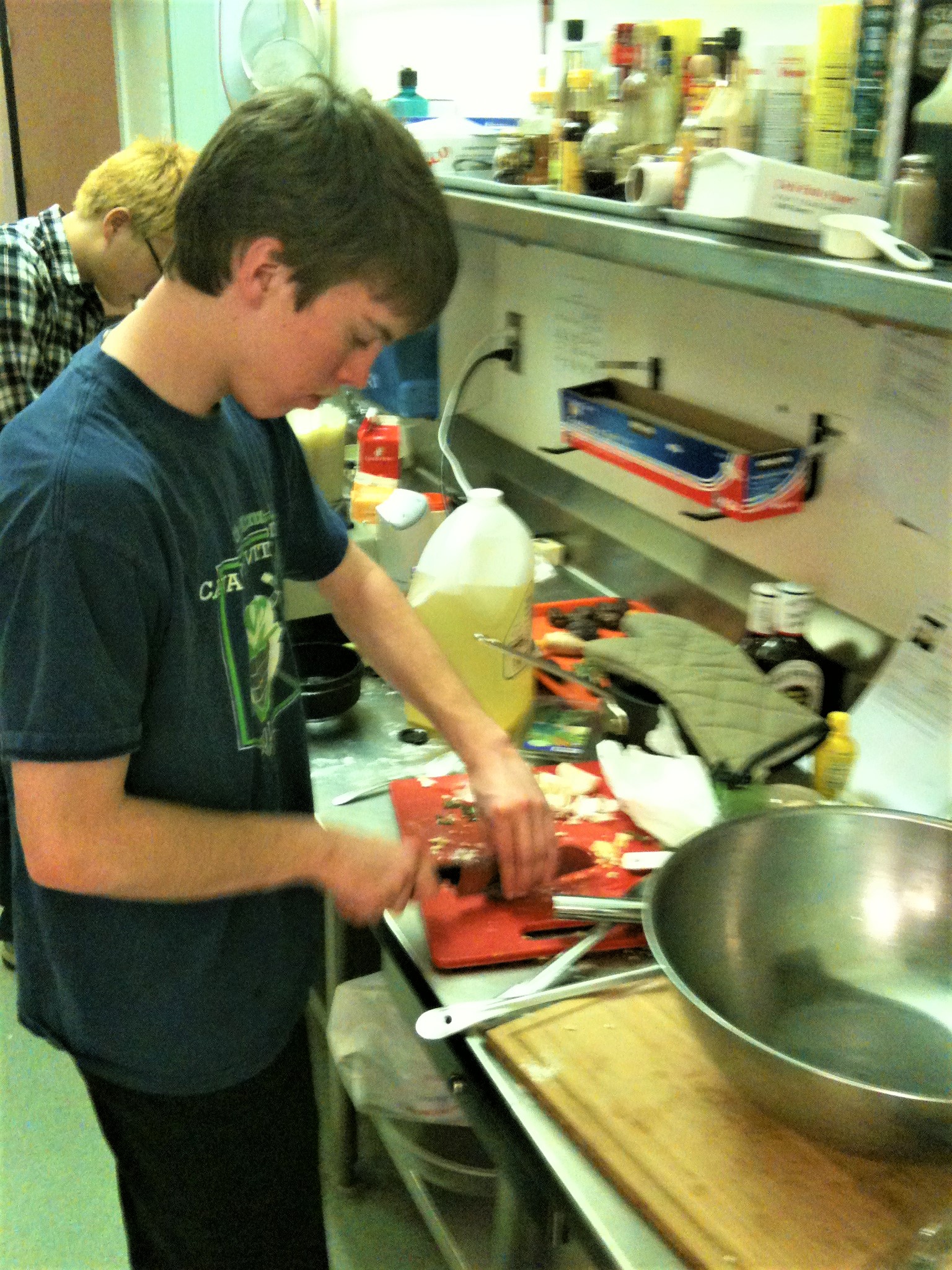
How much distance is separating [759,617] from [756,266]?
1.72ft

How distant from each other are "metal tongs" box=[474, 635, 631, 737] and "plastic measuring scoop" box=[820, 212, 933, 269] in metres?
0.59

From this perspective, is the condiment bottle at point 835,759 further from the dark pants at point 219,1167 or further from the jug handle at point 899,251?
the dark pants at point 219,1167

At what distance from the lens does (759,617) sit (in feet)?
4.64

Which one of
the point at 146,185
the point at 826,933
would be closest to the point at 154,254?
the point at 146,185

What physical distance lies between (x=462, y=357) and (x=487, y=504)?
907 mm

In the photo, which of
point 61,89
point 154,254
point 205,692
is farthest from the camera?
point 61,89

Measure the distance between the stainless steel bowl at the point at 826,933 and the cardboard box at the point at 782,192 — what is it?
0.54 metres

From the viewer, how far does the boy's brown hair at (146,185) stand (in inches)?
→ 79.7

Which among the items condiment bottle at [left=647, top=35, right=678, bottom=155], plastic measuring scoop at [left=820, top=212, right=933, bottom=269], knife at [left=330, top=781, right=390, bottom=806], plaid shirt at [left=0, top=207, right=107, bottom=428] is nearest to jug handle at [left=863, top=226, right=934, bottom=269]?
plastic measuring scoop at [left=820, top=212, right=933, bottom=269]

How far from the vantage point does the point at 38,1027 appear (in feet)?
3.35

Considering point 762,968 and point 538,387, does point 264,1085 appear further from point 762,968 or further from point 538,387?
point 538,387

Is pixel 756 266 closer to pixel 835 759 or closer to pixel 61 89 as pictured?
pixel 835 759

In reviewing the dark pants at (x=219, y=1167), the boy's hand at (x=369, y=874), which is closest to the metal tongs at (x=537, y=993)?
the boy's hand at (x=369, y=874)

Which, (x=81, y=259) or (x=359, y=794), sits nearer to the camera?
(x=359, y=794)
